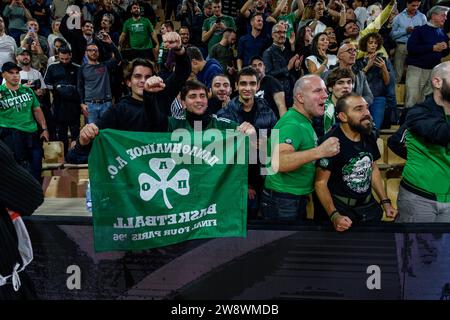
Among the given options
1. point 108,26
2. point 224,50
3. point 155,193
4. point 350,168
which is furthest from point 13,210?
point 108,26

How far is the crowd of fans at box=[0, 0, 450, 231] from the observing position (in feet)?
15.8

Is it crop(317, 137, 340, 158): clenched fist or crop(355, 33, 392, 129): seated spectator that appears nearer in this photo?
crop(317, 137, 340, 158): clenched fist

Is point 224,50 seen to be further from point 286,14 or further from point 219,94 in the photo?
point 219,94

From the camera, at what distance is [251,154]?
5082 millimetres

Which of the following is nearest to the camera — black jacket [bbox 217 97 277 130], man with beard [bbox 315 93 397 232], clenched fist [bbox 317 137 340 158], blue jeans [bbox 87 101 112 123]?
clenched fist [bbox 317 137 340 158]

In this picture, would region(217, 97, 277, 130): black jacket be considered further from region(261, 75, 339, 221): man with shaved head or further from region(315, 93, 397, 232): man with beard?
region(315, 93, 397, 232): man with beard

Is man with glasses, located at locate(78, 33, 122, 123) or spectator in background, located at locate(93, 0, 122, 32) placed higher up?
spectator in background, located at locate(93, 0, 122, 32)

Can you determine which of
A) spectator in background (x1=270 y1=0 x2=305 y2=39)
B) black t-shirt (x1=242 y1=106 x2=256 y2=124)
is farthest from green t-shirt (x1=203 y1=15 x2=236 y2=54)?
black t-shirt (x1=242 y1=106 x2=256 y2=124)

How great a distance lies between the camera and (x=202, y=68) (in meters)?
7.88

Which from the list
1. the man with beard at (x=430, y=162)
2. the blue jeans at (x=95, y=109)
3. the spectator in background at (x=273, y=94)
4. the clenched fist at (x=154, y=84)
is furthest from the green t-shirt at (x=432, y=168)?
the blue jeans at (x=95, y=109)

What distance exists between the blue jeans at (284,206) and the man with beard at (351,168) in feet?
0.71

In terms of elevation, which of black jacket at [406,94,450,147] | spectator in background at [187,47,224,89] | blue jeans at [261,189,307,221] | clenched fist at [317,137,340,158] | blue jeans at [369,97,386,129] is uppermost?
spectator in background at [187,47,224,89]

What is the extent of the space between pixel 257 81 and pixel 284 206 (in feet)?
7.43

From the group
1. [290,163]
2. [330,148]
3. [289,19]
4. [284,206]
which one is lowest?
[284,206]
